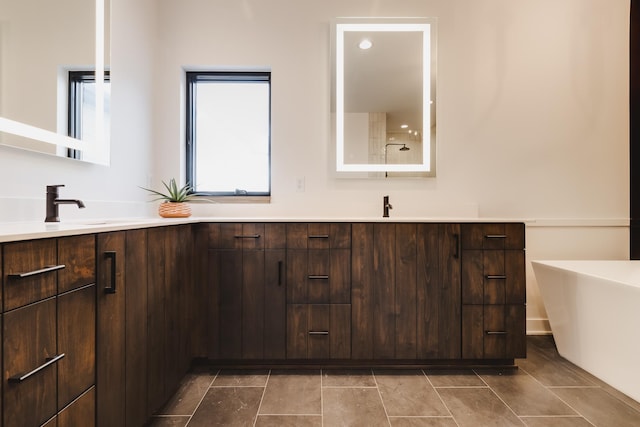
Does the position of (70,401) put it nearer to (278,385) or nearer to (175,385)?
(175,385)

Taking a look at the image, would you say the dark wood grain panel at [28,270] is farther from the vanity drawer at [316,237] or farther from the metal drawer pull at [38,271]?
the vanity drawer at [316,237]

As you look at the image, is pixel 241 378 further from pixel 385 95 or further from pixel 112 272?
pixel 385 95

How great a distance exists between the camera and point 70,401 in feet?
2.95

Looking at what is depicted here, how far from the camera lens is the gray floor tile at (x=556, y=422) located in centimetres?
140

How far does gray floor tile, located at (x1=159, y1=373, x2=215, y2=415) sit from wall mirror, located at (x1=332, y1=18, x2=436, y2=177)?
62.8 inches

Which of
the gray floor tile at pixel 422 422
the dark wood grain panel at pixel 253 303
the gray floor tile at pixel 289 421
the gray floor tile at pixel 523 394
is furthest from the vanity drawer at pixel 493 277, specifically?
the dark wood grain panel at pixel 253 303

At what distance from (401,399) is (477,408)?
1.17ft

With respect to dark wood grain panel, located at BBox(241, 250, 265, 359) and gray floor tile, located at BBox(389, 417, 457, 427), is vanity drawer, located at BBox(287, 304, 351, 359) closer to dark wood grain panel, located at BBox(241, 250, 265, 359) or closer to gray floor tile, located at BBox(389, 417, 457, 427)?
dark wood grain panel, located at BBox(241, 250, 265, 359)

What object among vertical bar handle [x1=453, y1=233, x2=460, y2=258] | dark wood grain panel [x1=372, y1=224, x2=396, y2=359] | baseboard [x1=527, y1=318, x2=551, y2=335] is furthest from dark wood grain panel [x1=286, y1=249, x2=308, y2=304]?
baseboard [x1=527, y1=318, x2=551, y2=335]

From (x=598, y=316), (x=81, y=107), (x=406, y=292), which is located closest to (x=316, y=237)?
(x=406, y=292)

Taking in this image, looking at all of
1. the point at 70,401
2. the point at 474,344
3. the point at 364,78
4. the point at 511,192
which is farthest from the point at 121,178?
the point at 511,192

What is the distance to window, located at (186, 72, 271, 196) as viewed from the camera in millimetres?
2473

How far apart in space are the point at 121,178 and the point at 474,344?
91.8 inches

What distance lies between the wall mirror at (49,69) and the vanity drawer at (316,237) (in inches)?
44.0
